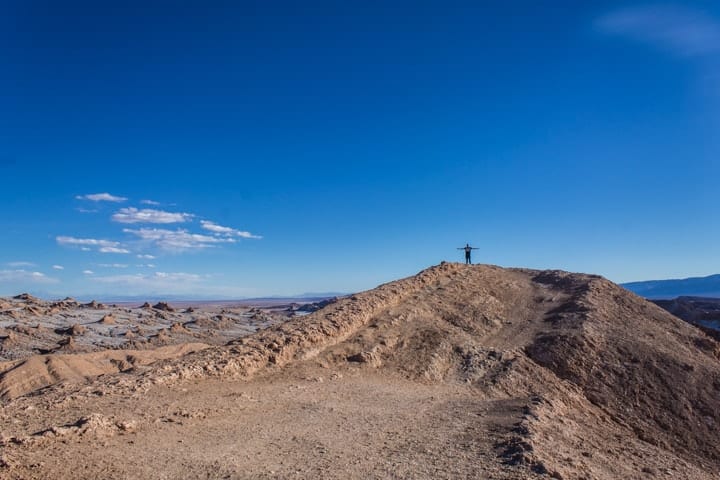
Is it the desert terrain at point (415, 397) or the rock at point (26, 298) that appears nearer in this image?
the desert terrain at point (415, 397)

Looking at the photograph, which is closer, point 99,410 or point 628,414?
point 99,410

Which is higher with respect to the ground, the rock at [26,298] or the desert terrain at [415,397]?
the rock at [26,298]

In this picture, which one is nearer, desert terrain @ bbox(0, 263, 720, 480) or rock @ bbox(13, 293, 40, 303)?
desert terrain @ bbox(0, 263, 720, 480)

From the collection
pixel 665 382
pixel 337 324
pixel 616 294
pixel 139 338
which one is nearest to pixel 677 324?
pixel 616 294

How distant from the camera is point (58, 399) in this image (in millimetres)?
9461

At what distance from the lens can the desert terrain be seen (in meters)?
7.42

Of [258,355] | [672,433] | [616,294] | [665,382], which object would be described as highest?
[616,294]

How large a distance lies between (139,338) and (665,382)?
32712 mm

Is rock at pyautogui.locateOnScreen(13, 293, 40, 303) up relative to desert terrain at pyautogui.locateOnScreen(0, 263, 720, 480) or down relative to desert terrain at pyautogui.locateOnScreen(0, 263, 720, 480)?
up

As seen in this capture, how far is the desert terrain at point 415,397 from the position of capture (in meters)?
7.42

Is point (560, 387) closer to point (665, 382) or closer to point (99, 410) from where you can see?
point (665, 382)

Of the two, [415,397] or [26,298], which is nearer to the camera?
[415,397]

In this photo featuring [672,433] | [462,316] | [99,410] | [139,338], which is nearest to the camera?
[99,410]

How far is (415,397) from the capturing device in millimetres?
11633
